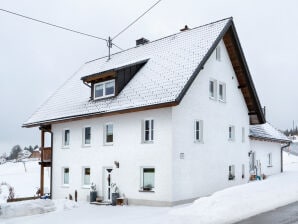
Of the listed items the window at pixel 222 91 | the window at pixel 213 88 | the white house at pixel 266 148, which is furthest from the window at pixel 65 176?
the white house at pixel 266 148

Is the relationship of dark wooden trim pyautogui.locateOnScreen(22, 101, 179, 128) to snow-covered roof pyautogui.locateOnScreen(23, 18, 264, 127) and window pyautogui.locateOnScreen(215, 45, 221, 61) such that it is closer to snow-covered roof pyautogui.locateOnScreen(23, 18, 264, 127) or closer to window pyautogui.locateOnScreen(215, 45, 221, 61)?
snow-covered roof pyautogui.locateOnScreen(23, 18, 264, 127)

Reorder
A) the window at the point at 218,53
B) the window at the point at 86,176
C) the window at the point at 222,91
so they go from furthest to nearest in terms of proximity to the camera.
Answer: the window at the point at 86,176, the window at the point at 222,91, the window at the point at 218,53

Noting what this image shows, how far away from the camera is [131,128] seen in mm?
20297

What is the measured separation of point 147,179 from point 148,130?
239 cm

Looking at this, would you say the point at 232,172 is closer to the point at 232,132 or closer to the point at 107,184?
the point at 232,132

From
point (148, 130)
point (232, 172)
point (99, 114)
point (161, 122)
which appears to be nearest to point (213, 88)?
point (161, 122)

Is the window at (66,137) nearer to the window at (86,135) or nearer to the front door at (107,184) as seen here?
the window at (86,135)

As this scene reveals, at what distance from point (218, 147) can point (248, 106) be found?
5.15m

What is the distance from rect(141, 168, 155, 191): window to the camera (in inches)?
760

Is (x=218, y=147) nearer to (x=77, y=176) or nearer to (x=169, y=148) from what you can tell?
(x=169, y=148)

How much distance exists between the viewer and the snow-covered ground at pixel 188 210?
13.0 m

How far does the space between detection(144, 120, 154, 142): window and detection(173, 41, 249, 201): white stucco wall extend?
4.71 feet

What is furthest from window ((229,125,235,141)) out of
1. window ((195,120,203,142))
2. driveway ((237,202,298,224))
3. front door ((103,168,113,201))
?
driveway ((237,202,298,224))

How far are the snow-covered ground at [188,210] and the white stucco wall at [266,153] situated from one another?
11.0m
